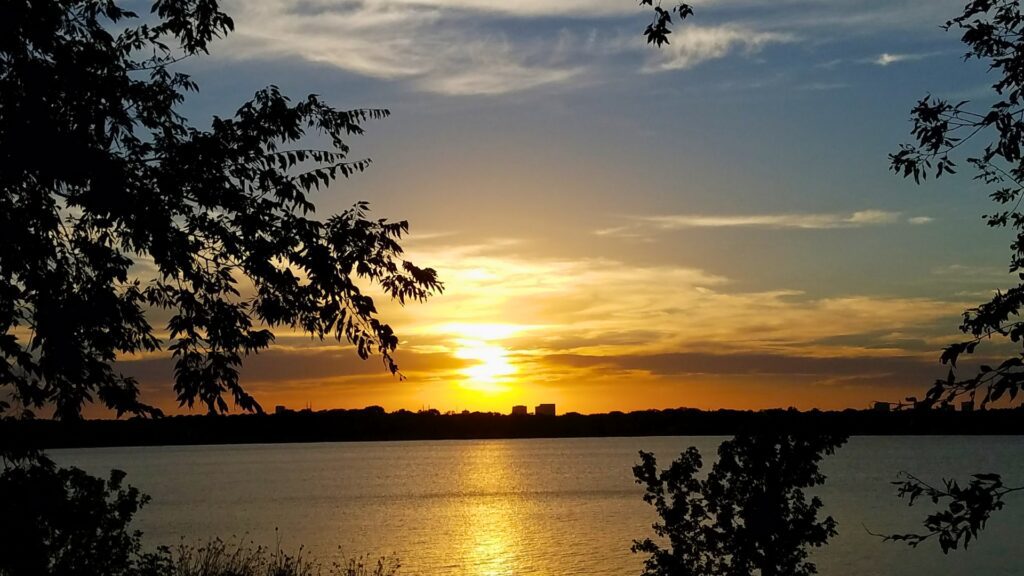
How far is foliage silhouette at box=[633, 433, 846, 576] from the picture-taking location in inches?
706

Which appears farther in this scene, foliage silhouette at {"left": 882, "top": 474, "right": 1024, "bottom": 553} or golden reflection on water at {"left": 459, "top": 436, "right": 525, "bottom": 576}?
golden reflection on water at {"left": 459, "top": 436, "right": 525, "bottom": 576}

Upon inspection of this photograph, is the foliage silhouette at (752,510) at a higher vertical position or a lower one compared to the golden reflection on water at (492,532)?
higher

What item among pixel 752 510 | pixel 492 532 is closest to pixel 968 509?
pixel 752 510

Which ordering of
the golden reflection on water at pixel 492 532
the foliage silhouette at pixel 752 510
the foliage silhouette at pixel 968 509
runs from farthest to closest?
the golden reflection on water at pixel 492 532 → the foliage silhouette at pixel 752 510 → the foliage silhouette at pixel 968 509

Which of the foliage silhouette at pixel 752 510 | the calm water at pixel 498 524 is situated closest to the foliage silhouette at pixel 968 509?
the foliage silhouette at pixel 752 510

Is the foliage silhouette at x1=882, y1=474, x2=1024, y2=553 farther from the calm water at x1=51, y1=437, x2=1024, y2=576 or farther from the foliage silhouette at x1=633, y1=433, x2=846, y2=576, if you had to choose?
the calm water at x1=51, y1=437, x2=1024, y2=576

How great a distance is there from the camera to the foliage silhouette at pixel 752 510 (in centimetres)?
1794

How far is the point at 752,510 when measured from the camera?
59.6ft

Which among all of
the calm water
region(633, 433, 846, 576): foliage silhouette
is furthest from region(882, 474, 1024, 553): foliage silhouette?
the calm water

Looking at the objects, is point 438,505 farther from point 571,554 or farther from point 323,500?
point 571,554

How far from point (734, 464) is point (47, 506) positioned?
12.6m

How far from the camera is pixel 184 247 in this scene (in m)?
9.73

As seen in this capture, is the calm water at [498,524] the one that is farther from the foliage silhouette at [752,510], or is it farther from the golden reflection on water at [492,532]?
the foliage silhouette at [752,510]

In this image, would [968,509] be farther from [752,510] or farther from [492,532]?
[492,532]
